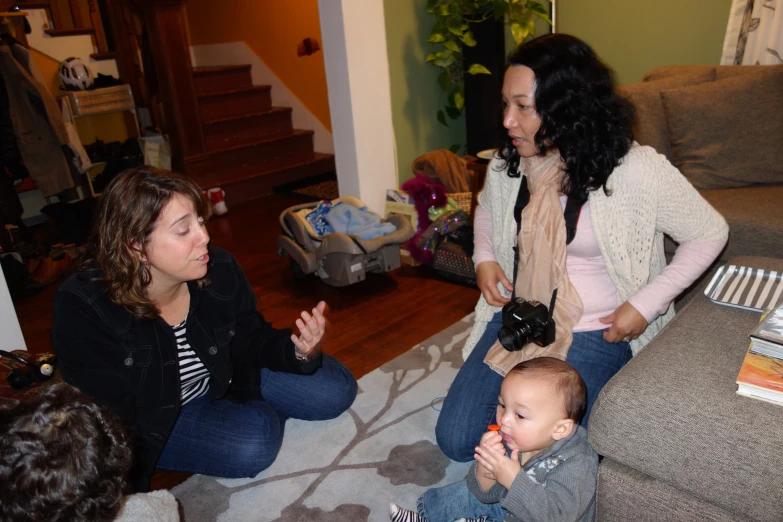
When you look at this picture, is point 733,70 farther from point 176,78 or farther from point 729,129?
point 176,78

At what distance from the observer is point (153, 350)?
1.50m

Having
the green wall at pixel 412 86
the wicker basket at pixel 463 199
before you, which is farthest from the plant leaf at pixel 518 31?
the wicker basket at pixel 463 199

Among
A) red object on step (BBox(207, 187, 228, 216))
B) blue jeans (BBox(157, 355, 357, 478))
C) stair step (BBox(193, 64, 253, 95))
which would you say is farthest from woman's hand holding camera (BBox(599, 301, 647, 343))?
stair step (BBox(193, 64, 253, 95))

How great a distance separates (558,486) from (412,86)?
8.26 ft

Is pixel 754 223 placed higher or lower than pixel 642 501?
higher

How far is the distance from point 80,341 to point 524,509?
106 cm

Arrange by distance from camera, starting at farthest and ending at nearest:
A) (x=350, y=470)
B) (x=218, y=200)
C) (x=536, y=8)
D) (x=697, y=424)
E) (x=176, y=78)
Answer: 1. (x=176, y=78)
2. (x=218, y=200)
3. (x=536, y=8)
4. (x=350, y=470)
5. (x=697, y=424)

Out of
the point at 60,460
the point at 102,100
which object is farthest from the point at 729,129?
the point at 102,100

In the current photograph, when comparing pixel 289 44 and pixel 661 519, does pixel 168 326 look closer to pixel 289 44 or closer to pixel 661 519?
pixel 661 519

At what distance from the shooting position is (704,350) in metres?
1.26

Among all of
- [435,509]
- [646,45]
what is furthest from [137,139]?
[435,509]

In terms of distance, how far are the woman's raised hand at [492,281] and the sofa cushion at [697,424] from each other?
480 millimetres

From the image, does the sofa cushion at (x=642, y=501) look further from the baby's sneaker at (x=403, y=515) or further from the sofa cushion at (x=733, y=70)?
the sofa cushion at (x=733, y=70)

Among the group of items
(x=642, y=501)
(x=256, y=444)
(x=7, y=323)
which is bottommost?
(x=256, y=444)
